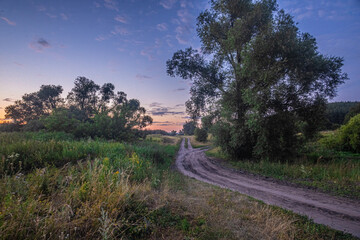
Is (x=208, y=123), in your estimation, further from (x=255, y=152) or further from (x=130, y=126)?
(x=130, y=126)

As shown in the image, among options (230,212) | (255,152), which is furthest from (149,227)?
(255,152)

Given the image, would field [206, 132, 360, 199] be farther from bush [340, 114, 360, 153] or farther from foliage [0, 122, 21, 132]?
foliage [0, 122, 21, 132]

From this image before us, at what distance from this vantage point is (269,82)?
13.0 meters

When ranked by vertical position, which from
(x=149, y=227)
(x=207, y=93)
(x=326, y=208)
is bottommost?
(x=326, y=208)

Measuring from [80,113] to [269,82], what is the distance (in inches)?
1676

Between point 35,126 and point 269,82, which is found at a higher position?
point 269,82

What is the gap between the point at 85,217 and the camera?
10.4 feet

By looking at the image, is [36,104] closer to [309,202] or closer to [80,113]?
[80,113]

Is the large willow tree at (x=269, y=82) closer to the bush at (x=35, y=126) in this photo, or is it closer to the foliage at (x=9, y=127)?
the bush at (x=35, y=126)

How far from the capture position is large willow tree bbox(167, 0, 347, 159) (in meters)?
12.9

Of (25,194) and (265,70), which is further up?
(265,70)

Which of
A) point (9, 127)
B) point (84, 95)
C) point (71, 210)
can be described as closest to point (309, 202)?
point (71, 210)

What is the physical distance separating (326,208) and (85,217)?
8412 mm

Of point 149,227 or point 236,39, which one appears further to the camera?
point 236,39
